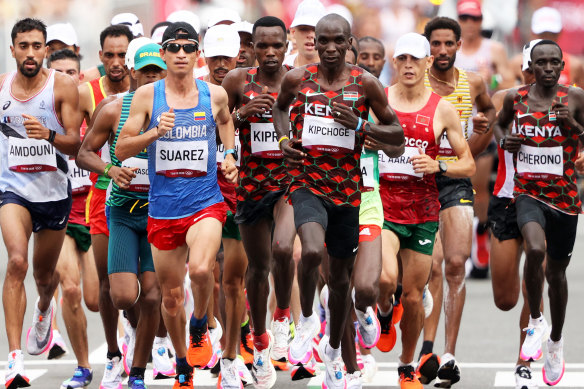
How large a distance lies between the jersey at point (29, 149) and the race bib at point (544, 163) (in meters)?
3.57

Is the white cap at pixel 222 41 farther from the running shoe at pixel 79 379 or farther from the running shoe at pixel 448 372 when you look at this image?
the running shoe at pixel 448 372

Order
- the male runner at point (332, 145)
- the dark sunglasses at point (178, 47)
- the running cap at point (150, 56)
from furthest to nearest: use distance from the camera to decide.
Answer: the running cap at point (150, 56)
the dark sunglasses at point (178, 47)
the male runner at point (332, 145)

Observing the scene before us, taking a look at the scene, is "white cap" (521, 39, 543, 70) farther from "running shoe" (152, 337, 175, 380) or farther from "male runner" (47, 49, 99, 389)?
"male runner" (47, 49, 99, 389)

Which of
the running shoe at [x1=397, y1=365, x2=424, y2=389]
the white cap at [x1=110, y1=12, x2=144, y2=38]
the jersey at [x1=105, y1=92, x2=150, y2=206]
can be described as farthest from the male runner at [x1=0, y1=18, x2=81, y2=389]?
the running shoe at [x1=397, y1=365, x2=424, y2=389]

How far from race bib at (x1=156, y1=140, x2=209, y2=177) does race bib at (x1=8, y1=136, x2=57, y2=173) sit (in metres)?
1.65

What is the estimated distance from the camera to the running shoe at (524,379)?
38.8 ft

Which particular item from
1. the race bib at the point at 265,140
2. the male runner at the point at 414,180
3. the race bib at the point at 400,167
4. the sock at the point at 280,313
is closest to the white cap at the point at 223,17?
the race bib at the point at 265,140

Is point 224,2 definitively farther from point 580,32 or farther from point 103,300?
point 103,300

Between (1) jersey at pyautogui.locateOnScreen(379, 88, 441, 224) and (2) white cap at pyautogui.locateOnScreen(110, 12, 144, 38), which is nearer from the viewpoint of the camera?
(1) jersey at pyautogui.locateOnScreen(379, 88, 441, 224)

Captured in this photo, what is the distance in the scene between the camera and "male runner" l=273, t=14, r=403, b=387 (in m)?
10.8

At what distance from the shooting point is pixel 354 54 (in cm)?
1367

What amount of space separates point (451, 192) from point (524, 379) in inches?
74.9

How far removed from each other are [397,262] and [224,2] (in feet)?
42.3

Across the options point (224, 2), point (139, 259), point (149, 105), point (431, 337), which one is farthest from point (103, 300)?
point (224, 2)
